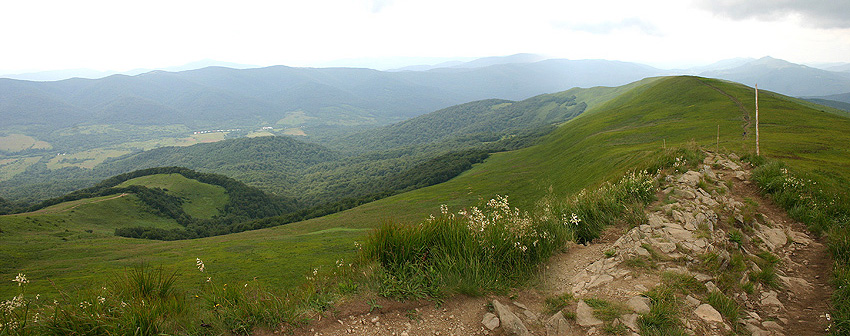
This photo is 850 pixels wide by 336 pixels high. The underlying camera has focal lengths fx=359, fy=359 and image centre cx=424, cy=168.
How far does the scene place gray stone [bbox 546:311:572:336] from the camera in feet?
14.9

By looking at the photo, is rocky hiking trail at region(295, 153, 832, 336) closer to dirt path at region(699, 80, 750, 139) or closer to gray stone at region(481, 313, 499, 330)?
gray stone at region(481, 313, 499, 330)

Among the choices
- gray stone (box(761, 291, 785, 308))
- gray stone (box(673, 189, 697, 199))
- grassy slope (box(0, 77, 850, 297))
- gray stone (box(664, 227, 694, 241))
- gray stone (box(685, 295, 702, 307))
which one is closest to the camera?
gray stone (box(685, 295, 702, 307))

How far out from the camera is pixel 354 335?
436 cm

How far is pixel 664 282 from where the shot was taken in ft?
16.9

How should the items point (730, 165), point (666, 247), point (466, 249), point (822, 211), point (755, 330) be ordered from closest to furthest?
1. point (755, 330)
2. point (466, 249)
3. point (666, 247)
4. point (822, 211)
5. point (730, 165)

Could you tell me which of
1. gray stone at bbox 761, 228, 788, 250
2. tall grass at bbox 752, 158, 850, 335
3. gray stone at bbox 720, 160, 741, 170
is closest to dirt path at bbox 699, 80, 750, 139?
gray stone at bbox 720, 160, 741, 170

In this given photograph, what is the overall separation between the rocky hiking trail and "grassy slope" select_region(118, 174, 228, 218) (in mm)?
132483

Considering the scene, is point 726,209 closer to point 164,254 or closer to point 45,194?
point 164,254

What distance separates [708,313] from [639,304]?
0.84m

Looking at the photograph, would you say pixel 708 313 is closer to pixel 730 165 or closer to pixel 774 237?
pixel 774 237

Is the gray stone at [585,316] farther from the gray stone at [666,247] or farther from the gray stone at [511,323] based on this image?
the gray stone at [666,247]

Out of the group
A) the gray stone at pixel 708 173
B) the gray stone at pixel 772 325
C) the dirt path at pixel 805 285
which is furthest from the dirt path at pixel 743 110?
the gray stone at pixel 772 325

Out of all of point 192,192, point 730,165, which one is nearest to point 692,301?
point 730,165

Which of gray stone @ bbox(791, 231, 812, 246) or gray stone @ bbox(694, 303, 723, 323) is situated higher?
gray stone @ bbox(694, 303, 723, 323)
